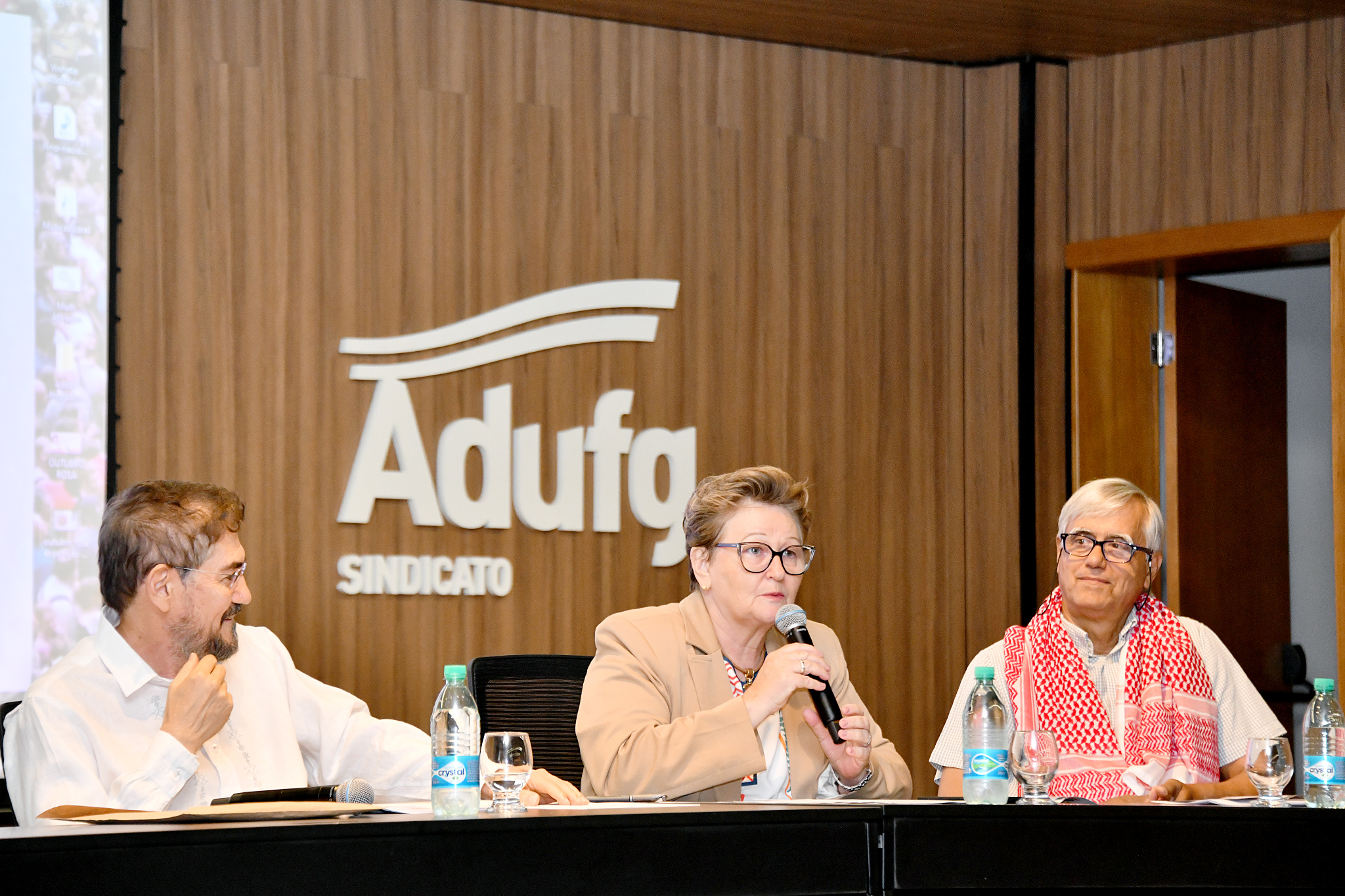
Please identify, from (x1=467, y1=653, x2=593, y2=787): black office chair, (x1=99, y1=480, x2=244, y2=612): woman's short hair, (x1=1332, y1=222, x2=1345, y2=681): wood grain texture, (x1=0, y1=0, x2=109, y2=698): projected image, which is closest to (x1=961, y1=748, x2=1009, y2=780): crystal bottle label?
(x1=467, y1=653, x2=593, y2=787): black office chair

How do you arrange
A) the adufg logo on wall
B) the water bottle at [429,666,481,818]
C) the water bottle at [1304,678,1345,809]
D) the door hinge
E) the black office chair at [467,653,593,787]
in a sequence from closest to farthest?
1. the water bottle at [429,666,481,818]
2. the water bottle at [1304,678,1345,809]
3. the black office chair at [467,653,593,787]
4. the adufg logo on wall
5. the door hinge

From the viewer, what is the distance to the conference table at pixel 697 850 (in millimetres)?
1671

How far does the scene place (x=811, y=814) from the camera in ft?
6.61

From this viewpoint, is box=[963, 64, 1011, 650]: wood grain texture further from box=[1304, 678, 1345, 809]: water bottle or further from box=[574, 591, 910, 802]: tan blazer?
box=[1304, 678, 1345, 809]: water bottle

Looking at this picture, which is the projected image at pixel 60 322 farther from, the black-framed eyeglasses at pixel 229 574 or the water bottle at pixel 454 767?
the water bottle at pixel 454 767

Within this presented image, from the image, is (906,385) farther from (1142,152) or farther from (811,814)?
(811,814)

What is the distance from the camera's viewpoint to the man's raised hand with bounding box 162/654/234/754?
8.31 feet

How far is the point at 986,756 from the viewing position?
7.42 ft

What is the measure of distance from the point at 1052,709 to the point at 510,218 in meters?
2.21

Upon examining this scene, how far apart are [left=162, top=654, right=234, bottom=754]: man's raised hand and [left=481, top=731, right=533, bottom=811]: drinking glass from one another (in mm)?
698

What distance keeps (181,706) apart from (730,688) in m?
1.01

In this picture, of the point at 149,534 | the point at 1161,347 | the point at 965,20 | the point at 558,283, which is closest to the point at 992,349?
the point at 1161,347

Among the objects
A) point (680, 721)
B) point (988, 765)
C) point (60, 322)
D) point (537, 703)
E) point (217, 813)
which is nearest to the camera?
point (217, 813)

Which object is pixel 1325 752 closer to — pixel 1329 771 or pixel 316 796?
pixel 1329 771
